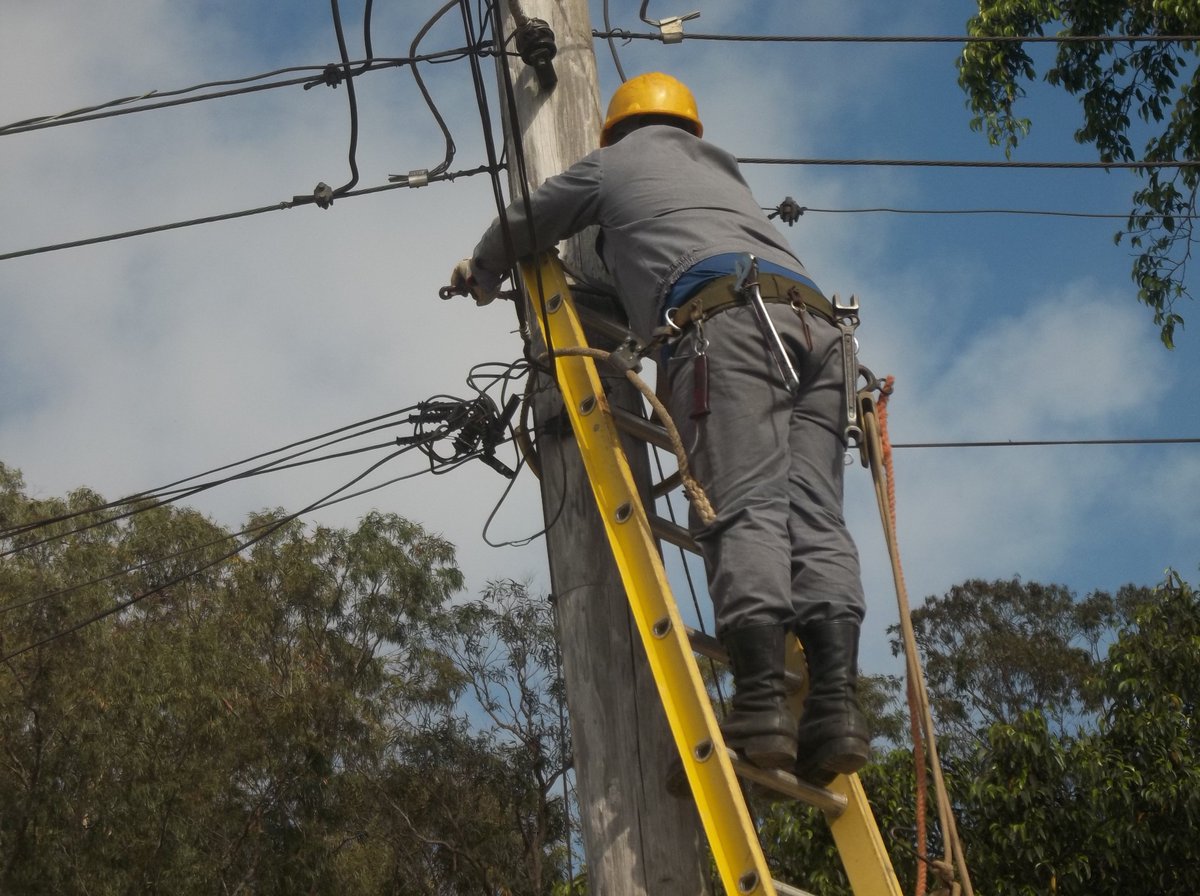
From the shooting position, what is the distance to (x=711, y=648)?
3674mm

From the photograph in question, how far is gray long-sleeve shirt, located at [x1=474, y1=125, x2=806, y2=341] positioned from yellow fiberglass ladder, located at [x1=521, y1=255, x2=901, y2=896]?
0.49 feet

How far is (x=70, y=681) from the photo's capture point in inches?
703

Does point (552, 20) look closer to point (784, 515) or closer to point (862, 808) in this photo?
point (784, 515)

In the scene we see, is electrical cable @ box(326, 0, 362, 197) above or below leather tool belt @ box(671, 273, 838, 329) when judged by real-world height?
above

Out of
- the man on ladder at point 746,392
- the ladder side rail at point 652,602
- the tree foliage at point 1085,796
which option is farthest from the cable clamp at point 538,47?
the tree foliage at point 1085,796

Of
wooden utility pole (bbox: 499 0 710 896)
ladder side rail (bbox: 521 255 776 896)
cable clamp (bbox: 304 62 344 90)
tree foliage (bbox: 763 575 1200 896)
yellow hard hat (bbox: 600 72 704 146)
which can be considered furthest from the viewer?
tree foliage (bbox: 763 575 1200 896)

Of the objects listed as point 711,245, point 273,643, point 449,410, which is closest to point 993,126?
point 449,410

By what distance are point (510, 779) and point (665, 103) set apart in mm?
16168

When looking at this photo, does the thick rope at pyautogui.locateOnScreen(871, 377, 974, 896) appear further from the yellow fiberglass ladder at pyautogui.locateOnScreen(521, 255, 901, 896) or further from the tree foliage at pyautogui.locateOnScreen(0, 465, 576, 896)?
the tree foliage at pyautogui.locateOnScreen(0, 465, 576, 896)

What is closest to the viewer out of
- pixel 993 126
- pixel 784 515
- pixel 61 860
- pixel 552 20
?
pixel 784 515

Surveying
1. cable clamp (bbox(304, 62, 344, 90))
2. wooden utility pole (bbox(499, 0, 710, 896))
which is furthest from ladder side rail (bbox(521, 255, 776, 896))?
cable clamp (bbox(304, 62, 344, 90))

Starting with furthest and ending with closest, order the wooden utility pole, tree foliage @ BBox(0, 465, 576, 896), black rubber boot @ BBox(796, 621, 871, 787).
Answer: tree foliage @ BBox(0, 465, 576, 896)
the wooden utility pole
black rubber boot @ BBox(796, 621, 871, 787)

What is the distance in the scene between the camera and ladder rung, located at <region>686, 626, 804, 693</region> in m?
3.61

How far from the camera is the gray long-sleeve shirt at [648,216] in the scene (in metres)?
3.91
